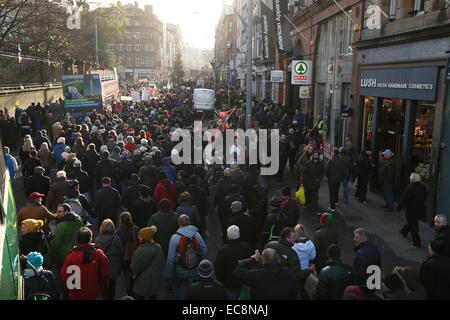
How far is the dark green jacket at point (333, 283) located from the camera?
5195mm

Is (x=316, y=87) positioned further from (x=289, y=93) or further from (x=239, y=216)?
(x=239, y=216)

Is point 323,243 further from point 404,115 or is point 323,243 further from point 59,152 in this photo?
point 59,152

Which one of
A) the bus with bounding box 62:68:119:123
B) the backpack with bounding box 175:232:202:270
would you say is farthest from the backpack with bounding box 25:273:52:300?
the bus with bounding box 62:68:119:123

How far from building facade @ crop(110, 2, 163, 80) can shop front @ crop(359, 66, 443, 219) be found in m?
106

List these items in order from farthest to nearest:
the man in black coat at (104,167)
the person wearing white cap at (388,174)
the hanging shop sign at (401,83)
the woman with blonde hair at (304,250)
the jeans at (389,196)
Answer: the jeans at (389,196) < the person wearing white cap at (388,174) < the hanging shop sign at (401,83) < the man in black coat at (104,167) < the woman with blonde hair at (304,250)

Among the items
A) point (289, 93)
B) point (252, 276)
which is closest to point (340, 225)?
point (252, 276)

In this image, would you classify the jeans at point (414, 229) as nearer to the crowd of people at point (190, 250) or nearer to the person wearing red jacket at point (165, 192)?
the crowd of people at point (190, 250)

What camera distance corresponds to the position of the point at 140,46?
382ft

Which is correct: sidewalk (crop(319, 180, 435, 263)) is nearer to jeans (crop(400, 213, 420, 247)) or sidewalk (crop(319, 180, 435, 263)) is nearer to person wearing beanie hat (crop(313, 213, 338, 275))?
jeans (crop(400, 213, 420, 247))

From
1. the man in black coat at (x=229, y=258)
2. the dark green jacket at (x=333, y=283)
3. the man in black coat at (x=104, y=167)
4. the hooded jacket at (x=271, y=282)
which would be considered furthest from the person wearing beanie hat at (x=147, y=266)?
the man in black coat at (x=104, y=167)

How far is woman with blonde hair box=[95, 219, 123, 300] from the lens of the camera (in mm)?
6223

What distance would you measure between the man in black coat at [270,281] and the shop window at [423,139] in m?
7.68

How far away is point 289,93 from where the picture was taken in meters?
29.9
